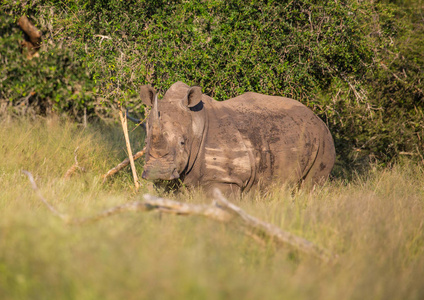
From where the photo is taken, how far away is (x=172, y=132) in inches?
214

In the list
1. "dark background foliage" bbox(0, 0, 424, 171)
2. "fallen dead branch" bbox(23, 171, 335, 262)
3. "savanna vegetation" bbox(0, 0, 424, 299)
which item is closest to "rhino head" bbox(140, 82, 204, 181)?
"savanna vegetation" bbox(0, 0, 424, 299)

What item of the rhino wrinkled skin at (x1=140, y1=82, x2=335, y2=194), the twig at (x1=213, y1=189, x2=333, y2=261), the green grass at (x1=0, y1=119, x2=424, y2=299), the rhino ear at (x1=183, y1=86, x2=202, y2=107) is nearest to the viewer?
the green grass at (x1=0, y1=119, x2=424, y2=299)

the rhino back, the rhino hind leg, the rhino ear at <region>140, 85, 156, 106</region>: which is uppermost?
the rhino ear at <region>140, 85, 156, 106</region>

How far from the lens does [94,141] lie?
8547 millimetres

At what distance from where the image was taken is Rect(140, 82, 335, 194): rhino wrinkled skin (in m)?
5.38

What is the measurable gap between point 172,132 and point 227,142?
2.16ft

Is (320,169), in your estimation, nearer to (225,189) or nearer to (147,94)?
(225,189)

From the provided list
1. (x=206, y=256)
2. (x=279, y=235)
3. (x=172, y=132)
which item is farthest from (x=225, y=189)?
(x=206, y=256)

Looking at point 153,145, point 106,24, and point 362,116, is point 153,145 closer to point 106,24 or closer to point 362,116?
point 106,24

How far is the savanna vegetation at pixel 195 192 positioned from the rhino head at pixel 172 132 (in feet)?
1.49

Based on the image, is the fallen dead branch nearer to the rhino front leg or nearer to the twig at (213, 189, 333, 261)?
the twig at (213, 189, 333, 261)

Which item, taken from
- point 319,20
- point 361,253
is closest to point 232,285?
point 361,253

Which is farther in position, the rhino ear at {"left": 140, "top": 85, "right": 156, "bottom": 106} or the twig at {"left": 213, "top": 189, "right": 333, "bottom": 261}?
the rhino ear at {"left": 140, "top": 85, "right": 156, "bottom": 106}

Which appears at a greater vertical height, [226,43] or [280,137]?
[226,43]
